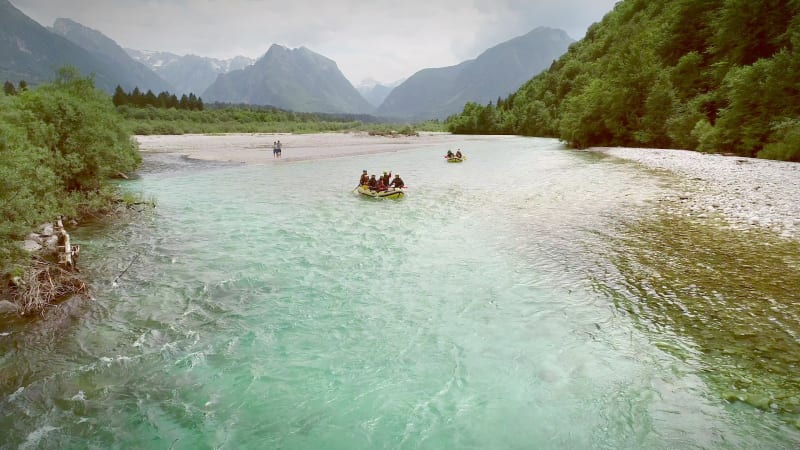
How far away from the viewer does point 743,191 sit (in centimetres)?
2300

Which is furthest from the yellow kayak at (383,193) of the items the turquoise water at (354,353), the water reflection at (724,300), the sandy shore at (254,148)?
the sandy shore at (254,148)

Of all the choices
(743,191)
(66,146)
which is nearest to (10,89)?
(66,146)

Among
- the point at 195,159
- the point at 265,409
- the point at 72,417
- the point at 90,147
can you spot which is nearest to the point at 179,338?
A: the point at 72,417

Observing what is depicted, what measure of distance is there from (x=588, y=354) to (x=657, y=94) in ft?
185

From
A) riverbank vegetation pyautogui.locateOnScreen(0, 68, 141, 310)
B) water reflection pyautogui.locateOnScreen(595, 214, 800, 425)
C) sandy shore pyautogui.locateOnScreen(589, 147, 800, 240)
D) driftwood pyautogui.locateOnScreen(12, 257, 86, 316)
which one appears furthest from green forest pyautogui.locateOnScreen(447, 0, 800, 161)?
riverbank vegetation pyautogui.locateOnScreen(0, 68, 141, 310)

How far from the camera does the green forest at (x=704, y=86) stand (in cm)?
3450

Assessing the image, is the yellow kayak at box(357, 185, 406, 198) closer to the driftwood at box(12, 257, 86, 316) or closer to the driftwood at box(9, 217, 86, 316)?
the driftwood at box(9, 217, 86, 316)

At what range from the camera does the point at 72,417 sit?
736 centimetres

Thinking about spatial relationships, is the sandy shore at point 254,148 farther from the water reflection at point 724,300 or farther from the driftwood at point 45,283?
the water reflection at point 724,300

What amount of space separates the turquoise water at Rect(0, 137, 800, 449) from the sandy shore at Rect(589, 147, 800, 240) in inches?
225

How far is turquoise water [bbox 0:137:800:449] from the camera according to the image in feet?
23.5

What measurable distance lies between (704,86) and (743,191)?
38.0 m

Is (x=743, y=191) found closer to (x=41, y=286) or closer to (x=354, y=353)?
(x=354, y=353)

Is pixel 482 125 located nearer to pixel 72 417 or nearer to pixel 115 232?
pixel 115 232
